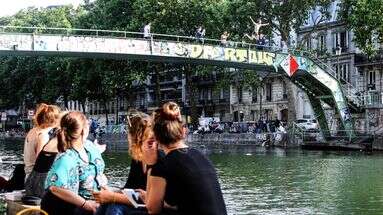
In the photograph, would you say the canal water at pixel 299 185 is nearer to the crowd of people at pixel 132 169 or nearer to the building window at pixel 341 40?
the crowd of people at pixel 132 169

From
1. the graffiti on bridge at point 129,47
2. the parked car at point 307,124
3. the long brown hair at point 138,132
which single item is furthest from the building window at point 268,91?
the long brown hair at point 138,132

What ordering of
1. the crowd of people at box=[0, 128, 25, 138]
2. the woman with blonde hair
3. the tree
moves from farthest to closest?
the crowd of people at box=[0, 128, 25, 138]
the tree
the woman with blonde hair

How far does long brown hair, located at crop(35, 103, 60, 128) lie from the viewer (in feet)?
30.9

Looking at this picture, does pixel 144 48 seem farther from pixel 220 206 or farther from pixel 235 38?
pixel 220 206

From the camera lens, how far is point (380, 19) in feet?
166

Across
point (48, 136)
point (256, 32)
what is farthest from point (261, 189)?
point (256, 32)

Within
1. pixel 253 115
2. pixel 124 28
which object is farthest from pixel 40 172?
pixel 253 115

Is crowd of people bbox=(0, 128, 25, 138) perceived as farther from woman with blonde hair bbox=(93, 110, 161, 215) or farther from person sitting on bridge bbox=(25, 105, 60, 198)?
woman with blonde hair bbox=(93, 110, 161, 215)

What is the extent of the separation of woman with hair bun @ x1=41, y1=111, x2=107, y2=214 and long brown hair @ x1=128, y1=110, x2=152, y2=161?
0.72 metres

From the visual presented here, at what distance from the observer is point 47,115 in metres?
9.46

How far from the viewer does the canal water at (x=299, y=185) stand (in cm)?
1686

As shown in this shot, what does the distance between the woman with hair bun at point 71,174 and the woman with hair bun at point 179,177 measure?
1.63m

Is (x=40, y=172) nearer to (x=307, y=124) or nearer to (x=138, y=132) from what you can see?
(x=138, y=132)

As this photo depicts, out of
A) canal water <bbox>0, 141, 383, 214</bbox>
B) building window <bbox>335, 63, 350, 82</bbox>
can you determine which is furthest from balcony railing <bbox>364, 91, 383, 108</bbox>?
canal water <bbox>0, 141, 383, 214</bbox>
